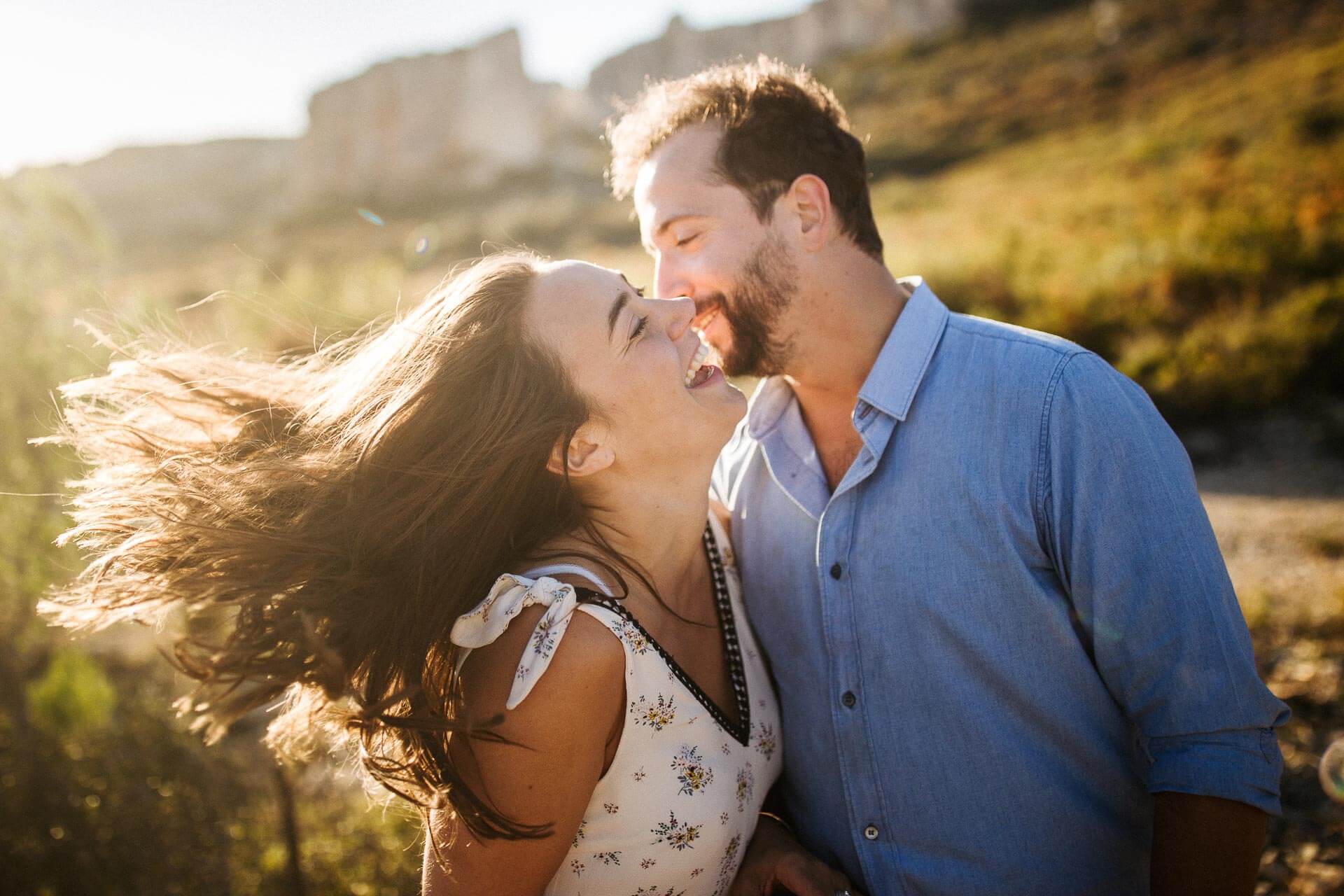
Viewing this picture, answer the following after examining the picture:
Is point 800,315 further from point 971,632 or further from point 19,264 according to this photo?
A: point 19,264

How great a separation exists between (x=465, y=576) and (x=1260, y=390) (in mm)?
8228

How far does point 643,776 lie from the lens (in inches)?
69.3

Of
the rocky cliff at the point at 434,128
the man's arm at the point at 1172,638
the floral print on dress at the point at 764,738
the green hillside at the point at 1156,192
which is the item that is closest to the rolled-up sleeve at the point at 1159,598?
the man's arm at the point at 1172,638

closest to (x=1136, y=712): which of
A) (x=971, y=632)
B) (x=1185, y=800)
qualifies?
(x=1185, y=800)

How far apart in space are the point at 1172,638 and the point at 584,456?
1.39 metres

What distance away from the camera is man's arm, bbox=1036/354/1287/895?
1.62 m

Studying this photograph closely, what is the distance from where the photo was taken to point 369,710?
→ 5.80 ft

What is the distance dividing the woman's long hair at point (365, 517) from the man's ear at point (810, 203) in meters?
0.95

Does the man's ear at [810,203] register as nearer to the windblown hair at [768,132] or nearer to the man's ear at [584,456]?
the windblown hair at [768,132]

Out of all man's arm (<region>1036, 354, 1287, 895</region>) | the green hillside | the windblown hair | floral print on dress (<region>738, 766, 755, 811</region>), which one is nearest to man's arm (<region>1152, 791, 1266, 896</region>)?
man's arm (<region>1036, 354, 1287, 895</region>)

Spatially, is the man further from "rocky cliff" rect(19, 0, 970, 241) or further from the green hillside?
"rocky cliff" rect(19, 0, 970, 241)

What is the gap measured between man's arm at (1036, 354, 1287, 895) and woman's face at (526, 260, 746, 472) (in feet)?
2.93

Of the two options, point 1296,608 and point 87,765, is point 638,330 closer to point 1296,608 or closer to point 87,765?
point 87,765

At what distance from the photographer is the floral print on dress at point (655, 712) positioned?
175 centimetres
